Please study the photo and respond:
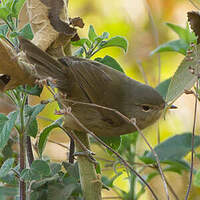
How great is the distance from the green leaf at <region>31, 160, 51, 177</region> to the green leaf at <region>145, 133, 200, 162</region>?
62 centimetres

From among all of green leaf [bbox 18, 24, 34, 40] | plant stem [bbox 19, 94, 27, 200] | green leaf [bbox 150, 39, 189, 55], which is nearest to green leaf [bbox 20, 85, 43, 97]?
plant stem [bbox 19, 94, 27, 200]

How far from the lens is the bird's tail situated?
40.2 inches

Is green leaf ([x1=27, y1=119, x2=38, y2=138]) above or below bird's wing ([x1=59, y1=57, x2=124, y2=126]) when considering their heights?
below

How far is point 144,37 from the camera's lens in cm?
266

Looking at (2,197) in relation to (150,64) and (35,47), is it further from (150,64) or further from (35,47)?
(150,64)

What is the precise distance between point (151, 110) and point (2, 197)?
30.8 inches

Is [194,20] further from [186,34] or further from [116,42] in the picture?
[186,34]

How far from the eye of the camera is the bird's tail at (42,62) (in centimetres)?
102

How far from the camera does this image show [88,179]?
42.6 inches

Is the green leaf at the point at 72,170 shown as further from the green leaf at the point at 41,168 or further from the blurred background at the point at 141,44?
the blurred background at the point at 141,44

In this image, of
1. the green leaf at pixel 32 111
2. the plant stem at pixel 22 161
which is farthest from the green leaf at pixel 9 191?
the green leaf at pixel 32 111

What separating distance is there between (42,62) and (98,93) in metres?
0.17

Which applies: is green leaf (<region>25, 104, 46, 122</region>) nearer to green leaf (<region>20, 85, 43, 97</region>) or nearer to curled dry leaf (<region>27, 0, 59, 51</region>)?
green leaf (<region>20, 85, 43, 97</region>)

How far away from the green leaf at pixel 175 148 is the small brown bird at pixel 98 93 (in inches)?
16.7
